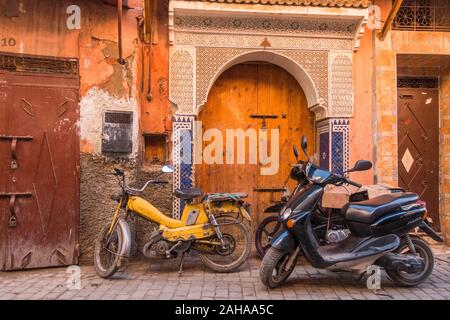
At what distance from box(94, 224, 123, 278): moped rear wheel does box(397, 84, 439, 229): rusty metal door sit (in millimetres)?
4485

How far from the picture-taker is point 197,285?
174 inches

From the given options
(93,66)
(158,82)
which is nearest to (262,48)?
(158,82)

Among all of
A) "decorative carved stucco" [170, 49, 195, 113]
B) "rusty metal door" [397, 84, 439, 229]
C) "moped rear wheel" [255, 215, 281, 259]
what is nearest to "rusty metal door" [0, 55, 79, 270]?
"decorative carved stucco" [170, 49, 195, 113]

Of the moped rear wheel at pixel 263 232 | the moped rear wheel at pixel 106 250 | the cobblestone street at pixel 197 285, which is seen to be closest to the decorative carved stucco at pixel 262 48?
the moped rear wheel at pixel 263 232

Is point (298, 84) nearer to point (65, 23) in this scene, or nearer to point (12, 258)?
point (65, 23)

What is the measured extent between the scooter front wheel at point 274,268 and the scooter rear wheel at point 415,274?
1.08 meters

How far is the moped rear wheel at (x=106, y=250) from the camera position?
4.67 m

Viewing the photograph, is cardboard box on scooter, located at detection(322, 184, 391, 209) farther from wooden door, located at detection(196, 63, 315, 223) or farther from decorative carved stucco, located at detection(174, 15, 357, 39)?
decorative carved stucco, located at detection(174, 15, 357, 39)

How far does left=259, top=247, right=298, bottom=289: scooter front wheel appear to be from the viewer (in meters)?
4.04

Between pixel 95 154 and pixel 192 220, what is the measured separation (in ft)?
5.11

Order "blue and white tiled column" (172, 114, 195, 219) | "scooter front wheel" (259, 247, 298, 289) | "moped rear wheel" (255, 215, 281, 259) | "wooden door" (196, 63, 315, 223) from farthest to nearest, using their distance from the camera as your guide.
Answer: "wooden door" (196, 63, 315, 223) → "blue and white tiled column" (172, 114, 195, 219) → "moped rear wheel" (255, 215, 281, 259) → "scooter front wheel" (259, 247, 298, 289)

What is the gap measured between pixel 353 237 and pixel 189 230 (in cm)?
184

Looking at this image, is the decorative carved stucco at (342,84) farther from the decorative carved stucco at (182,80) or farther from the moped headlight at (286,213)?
the moped headlight at (286,213)

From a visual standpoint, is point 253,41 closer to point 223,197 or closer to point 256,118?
point 256,118
